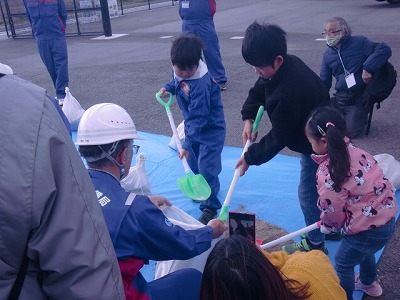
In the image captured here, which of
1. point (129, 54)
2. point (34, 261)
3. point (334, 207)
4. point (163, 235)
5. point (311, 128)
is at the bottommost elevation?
point (129, 54)

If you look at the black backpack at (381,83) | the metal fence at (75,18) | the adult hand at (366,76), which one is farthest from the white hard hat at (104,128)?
the metal fence at (75,18)

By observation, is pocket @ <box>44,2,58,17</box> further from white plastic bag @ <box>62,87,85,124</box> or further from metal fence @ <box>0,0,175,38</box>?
metal fence @ <box>0,0,175,38</box>

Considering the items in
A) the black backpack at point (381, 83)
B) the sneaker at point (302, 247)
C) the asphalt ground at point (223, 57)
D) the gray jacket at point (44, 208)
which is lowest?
the asphalt ground at point (223, 57)

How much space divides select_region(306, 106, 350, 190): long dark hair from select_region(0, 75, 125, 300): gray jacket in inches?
47.9

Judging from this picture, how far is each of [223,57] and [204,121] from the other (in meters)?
5.77

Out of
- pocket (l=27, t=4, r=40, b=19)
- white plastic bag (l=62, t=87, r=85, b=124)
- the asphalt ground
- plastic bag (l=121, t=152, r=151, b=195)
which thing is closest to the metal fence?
the asphalt ground

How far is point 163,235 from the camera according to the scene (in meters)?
1.64

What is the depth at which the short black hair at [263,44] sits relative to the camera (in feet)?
7.14

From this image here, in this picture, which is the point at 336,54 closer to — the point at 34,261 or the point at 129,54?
the point at 34,261

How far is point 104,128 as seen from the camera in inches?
68.9

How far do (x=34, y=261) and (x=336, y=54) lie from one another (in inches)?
154

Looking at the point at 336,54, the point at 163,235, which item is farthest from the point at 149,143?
the point at 163,235

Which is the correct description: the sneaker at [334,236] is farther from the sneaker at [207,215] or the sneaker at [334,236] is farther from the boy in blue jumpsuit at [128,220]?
the boy in blue jumpsuit at [128,220]

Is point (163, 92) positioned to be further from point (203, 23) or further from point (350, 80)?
point (203, 23)
